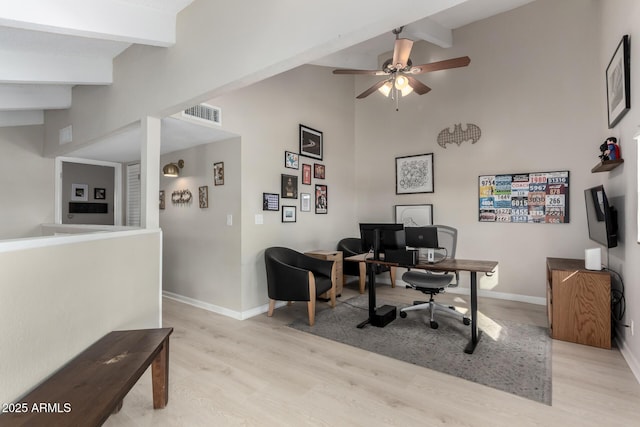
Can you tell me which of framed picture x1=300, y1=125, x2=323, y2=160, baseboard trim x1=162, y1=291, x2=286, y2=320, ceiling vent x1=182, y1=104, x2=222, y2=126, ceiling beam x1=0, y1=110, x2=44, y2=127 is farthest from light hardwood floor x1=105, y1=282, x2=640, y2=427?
ceiling beam x1=0, y1=110, x2=44, y2=127

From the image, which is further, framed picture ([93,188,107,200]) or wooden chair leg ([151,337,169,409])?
framed picture ([93,188,107,200])

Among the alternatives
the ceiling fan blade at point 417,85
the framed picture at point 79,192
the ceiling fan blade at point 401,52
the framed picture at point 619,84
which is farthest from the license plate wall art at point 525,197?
the framed picture at point 79,192

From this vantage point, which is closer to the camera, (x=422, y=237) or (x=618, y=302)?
(x=618, y=302)

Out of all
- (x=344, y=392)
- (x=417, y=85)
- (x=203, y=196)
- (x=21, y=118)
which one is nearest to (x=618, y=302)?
(x=344, y=392)

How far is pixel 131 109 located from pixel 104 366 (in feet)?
7.98

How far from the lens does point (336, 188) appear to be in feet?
17.7

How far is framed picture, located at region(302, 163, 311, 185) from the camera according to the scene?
461 centimetres

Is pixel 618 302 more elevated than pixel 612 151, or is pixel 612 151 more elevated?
pixel 612 151

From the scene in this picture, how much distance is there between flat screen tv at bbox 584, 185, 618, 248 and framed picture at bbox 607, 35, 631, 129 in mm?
719

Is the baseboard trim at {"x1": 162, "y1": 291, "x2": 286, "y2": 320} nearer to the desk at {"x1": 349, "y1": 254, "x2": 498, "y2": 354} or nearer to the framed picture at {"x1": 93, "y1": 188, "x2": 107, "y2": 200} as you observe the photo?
the desk at {"x1": 349, "y1": 254, "x2": 498, "y2": 354}

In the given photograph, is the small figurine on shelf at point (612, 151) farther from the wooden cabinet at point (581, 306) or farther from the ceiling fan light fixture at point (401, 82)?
the ceiling fan light fixture at point (401, 82)

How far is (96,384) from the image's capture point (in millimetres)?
1456

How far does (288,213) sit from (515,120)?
→ 3.53 metres

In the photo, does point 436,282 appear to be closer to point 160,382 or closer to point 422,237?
point 422,237
